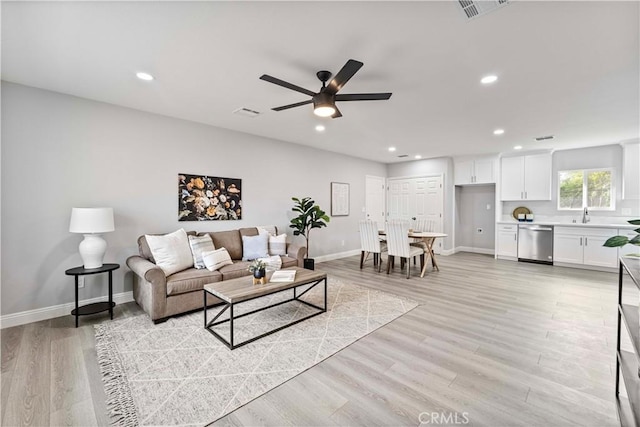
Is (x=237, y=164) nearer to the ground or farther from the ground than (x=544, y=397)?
farther from the ground

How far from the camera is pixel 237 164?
473 cm

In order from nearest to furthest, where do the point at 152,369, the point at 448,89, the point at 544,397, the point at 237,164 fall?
1. the point at 544,397
2. the point at 152,369
3. the point at 448,89
4. the point at 237,164

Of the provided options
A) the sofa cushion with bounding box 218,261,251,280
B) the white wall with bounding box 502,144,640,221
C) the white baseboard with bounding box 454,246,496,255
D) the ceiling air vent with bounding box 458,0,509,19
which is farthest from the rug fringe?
the white wall with bounding box 502,144,640,221

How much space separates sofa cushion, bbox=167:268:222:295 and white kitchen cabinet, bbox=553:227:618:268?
667 cm

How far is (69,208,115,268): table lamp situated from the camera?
2936 mm

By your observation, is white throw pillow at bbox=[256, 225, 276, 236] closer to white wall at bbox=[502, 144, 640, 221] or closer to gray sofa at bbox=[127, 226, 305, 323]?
gray sofa at bbox=[127, 226, 305, 323]

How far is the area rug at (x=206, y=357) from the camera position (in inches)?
69.9

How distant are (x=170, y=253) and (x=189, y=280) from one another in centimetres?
47

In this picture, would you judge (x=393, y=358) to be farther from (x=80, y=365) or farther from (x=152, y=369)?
(x=80, y=365)

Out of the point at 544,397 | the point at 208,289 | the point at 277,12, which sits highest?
the point at 277,12

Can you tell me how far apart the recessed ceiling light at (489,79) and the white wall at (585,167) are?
4841 millimetres

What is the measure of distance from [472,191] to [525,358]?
607cm

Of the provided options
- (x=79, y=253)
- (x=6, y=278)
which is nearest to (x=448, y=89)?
(x=79, y=253)

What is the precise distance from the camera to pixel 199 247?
3629 millimetres
